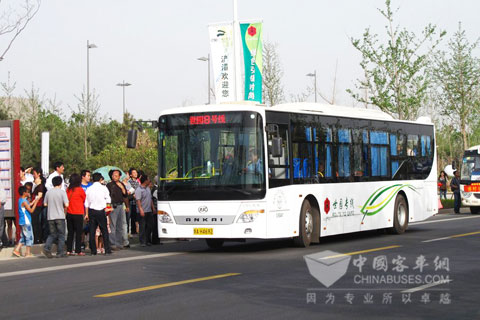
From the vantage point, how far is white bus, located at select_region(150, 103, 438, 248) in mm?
17516

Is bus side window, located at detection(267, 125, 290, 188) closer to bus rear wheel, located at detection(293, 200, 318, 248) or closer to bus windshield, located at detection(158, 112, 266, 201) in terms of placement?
bus windshield, located at detection(158, 112, 266, 201)

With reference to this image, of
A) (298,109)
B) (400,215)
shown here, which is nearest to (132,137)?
(298,109)

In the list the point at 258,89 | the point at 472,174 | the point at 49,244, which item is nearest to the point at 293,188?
the point at 49,244

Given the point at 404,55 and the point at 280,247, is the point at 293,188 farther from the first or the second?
the point at 404,55

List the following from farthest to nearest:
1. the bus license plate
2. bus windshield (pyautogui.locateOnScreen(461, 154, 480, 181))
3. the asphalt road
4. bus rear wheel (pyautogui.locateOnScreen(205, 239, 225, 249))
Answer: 1. bus windshield (pyautogui.locateOnScreen(461, 154, 480, 181))
2. bus rear wheel (pyautogui.locateOnScreen(205, 239, 225, 249))
3. the bus license plate
4. the asphalt road

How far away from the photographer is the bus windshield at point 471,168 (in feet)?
118

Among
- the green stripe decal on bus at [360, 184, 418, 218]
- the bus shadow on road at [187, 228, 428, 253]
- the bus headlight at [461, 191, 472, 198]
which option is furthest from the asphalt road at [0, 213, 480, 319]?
the bus headlight at [461, 191, 472, 198]

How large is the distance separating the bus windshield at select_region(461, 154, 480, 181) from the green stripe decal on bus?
44.6 feet

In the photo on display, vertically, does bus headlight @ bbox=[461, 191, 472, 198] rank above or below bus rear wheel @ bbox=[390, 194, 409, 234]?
above

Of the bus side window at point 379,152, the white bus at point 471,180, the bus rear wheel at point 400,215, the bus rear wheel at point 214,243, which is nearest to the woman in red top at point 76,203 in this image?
the bus rear wheel at point 214,243

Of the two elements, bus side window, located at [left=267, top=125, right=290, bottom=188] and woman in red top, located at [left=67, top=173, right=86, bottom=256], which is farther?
woman in red top, located at [left=67, top=173, right=86, bottom=256]

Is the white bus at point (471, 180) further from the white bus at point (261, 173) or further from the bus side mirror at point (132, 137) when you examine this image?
the bus side mirror at point (132, 137)

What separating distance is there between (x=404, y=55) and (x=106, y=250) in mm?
24796

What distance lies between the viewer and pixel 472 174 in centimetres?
3631
